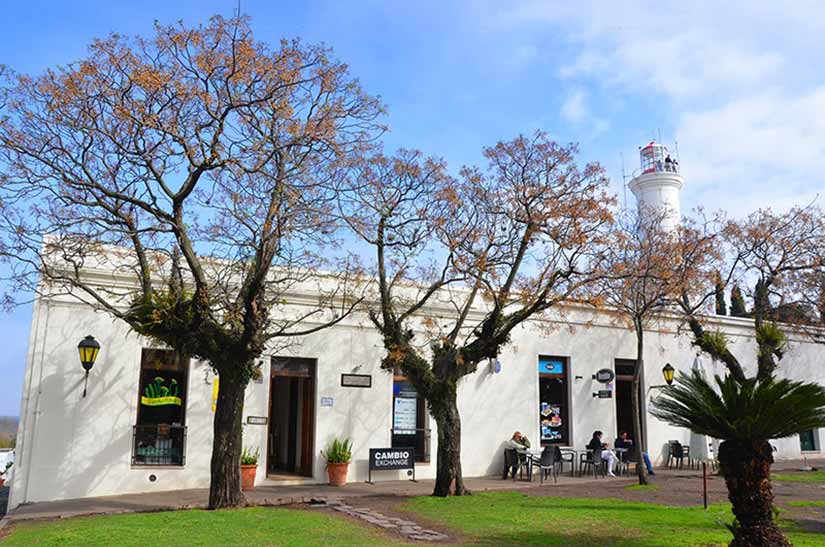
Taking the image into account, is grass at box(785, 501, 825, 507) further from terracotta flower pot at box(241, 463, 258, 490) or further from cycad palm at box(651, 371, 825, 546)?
terracotta flower pot at box(241, 463, 258, 490)

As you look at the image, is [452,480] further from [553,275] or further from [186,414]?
[186,414]

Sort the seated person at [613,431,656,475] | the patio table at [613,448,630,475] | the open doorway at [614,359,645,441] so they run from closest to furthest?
1. the seated person at [613,431,656,475]
2. the patio table at [613,448,630,475]
3. the open doorway at [614,359,645,441]

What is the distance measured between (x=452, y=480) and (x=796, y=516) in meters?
6.33

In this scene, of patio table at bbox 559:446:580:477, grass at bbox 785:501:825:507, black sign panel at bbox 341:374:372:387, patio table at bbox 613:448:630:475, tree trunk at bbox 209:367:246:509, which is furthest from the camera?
patio table at bbox 613:448:630:475

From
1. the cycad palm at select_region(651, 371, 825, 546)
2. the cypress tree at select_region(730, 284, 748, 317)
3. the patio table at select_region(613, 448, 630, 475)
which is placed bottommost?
the patio table at select_region(613, 448, 630, 475)

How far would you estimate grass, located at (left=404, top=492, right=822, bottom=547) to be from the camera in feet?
33.2

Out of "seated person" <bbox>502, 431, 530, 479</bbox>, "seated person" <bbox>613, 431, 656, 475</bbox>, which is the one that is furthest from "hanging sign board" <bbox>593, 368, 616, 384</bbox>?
"seated person" <bbox>502, 431, 530, 479</bbox>

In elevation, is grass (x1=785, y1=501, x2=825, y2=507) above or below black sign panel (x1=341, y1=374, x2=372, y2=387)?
below

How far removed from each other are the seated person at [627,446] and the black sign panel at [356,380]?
8.03m

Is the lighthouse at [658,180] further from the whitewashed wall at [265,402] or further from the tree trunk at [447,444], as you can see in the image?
the tree trunk at [447,444]

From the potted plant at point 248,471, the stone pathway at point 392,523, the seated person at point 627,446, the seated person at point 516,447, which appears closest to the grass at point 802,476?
the seated person at point 627,446

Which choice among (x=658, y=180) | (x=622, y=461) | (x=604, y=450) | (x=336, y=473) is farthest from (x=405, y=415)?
(x=658, y=180)

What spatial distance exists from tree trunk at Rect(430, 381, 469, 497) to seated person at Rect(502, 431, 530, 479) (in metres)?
4.20

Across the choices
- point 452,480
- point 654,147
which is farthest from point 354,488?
point 654,147
